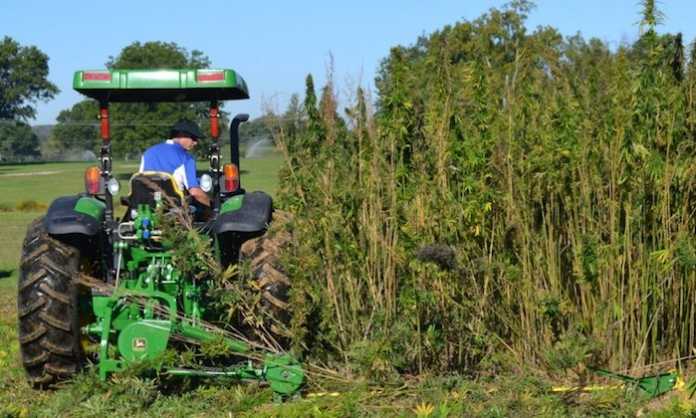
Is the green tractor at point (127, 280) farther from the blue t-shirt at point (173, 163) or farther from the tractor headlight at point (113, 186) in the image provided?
the blue t-shirt at point (173, 163)

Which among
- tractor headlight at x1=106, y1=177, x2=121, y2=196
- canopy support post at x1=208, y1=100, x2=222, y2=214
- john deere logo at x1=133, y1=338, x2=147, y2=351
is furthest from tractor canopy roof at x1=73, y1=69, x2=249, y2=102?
john deere logo at x1=133, y1=338, x2=147, y2=351

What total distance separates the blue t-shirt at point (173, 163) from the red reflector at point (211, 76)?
0.49m

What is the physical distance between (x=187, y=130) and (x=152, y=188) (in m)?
0.81

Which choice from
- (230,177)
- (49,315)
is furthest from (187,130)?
(49,315)

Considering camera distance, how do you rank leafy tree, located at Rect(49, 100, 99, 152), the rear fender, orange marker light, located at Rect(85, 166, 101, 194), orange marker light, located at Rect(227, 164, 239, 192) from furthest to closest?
leafy tree, located at Rect(49, 100, 99, 152) < orange marker light, located at Rect(227, 164, 239, 192) < orange marker light, located at Rect(85, 166, 101, 194) < the rear fender

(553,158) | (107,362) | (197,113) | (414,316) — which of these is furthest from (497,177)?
(197,113)

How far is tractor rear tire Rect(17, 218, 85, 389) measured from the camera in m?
7.24

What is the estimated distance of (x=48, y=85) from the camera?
9019cm

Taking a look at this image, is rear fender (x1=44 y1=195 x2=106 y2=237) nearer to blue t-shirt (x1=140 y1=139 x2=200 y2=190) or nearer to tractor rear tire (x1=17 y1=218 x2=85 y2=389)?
tractor rear tire (x1=17 y1=218 x2=85 y2=389)

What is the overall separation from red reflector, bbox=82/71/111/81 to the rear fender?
0.83 m

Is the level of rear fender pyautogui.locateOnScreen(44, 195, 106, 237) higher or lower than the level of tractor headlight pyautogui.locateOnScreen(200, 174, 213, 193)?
lower

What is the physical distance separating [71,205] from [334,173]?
1879mm

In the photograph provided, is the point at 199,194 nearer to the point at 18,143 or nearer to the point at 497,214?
the point at 497,214

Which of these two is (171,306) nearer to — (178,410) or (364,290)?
(178,410)
